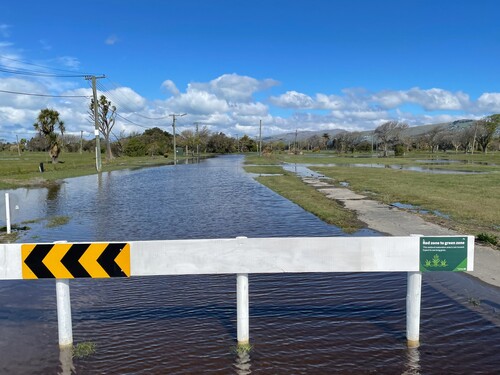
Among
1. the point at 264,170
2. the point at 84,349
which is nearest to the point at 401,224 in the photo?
the point at 84,349

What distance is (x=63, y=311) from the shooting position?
169 inches

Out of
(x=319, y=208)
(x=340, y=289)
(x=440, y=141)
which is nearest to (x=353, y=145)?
(x=440, y=141)

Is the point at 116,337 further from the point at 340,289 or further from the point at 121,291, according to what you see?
the point at 340,289

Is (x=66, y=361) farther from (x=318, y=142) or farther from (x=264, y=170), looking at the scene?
(x=318, y=142)

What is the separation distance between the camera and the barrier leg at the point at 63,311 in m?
4.27

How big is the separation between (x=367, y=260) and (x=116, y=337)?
2.84 m

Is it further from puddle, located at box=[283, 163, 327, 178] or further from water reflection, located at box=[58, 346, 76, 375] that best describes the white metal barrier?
puddle, located at box=[283, 163, 327, 178]

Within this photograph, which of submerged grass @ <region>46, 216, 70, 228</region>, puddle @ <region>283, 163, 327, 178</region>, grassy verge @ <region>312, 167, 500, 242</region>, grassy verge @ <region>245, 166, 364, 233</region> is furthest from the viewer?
puddle @ <region>283, 163, 327, 178</region>

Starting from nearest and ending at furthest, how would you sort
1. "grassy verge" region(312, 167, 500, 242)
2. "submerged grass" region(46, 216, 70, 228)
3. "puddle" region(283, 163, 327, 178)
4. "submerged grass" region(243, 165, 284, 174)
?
"grassy verge" region(312, 167, 500, 242) < "submerged grass" region(46, 216, 70, 228) < "puddle" region(283, 163, 327, 178) < "submerged grass" region(243, 165, 284, 174)

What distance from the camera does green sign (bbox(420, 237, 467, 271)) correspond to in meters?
4.18

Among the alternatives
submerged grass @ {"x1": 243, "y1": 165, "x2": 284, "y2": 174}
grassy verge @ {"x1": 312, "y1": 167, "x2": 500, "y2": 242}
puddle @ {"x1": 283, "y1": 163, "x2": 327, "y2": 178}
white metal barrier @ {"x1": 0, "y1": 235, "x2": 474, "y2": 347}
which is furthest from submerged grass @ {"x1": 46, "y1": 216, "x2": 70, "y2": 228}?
submerged grass @ {"x1": 243, "y1": 165, "x2": 284, "y2": 174}

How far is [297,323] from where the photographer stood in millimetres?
5262

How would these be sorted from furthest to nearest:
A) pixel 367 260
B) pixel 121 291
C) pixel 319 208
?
pixel 319 208 < pixel 121 291 < pixel 367 260

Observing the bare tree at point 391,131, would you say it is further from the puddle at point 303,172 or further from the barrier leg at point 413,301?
the barrier leg at point 413,301
